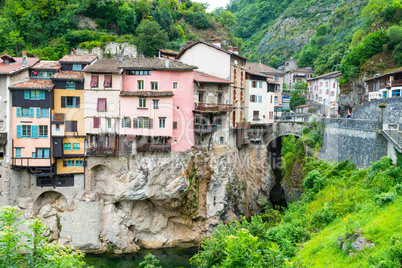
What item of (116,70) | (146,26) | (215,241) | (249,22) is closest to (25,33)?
(146,26)

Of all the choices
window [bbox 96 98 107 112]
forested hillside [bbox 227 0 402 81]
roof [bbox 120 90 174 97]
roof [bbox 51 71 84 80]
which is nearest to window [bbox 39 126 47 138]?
roof [bbox 51 71 84 80]

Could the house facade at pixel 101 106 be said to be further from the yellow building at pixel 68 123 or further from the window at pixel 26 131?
the window at pixel 26 131

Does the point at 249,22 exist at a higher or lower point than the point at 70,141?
higher

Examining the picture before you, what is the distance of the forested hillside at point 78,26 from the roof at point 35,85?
13.3 m

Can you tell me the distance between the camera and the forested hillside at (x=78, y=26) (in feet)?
171

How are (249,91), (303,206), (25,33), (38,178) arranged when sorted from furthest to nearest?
1. (25,33)
2. (249,91)
3. (38,178)
4. (303,206)

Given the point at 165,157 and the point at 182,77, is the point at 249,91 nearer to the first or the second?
the point at 182,77

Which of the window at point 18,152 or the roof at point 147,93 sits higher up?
the roof at point 147,93

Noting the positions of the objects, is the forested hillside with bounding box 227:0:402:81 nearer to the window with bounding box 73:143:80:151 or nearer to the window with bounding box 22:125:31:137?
the window with bounding box 73:143:80:151

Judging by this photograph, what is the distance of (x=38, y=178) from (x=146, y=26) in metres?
31.0

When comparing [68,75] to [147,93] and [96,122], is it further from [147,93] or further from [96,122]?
[147,93]

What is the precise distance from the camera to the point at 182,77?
1560 inches

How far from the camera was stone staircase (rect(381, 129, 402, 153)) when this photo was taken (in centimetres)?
2400

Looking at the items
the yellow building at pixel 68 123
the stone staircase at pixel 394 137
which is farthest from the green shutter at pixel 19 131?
the stone staircase at pixel 394 137
